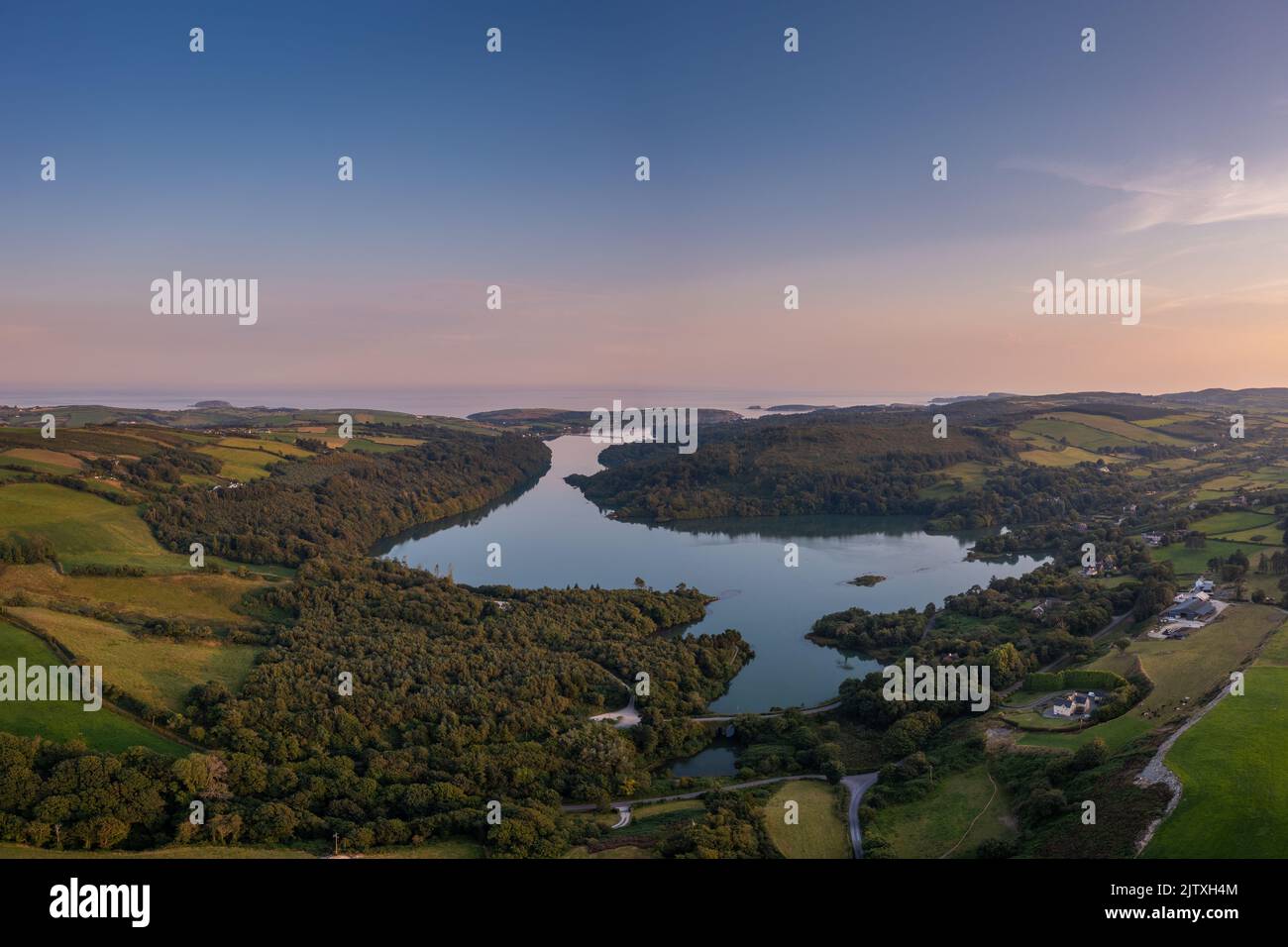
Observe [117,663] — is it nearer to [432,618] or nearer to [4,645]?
[4,645]

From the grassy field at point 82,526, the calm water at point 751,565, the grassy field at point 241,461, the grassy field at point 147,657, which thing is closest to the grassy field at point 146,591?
the grassy field at point 82,526

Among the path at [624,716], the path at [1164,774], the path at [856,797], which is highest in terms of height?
the path at [1164,774]

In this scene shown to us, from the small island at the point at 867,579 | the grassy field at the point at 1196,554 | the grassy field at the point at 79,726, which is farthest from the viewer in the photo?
the small island at the point at 867,579

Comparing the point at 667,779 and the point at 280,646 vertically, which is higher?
the point at 280,646

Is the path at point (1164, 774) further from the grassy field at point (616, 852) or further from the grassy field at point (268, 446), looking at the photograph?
the grassy field at point (268, 446)

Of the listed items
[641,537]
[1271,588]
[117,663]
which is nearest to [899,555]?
[641,537]

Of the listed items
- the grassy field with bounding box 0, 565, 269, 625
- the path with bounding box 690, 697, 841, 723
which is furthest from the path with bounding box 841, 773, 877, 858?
the grassy field with bounding box 0, 565, 269, 625
